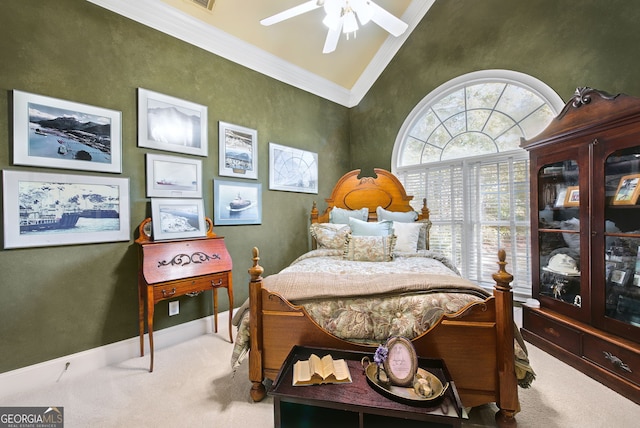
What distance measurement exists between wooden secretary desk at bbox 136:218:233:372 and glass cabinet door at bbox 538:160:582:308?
2.95 meters

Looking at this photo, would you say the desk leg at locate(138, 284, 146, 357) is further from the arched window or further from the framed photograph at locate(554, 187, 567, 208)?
the framed photograph at locate(554, 187, 567, 208)

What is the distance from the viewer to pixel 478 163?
342 centimetres

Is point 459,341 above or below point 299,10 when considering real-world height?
below

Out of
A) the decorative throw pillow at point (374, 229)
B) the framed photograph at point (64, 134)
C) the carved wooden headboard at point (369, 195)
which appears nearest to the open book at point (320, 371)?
the decorative throw pillow at point (374, 229)

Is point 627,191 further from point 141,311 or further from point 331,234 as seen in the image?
point 141,311

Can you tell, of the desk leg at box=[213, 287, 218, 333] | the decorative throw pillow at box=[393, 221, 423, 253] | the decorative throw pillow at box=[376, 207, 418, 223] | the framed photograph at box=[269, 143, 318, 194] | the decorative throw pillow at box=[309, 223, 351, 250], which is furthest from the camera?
the framed photograph at box=[269, 143, 318, 194]

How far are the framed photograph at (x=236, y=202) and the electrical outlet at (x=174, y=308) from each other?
2.88 ft

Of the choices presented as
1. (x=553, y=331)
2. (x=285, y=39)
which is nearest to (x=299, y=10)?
(x=285, y=39)

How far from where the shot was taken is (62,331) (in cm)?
217

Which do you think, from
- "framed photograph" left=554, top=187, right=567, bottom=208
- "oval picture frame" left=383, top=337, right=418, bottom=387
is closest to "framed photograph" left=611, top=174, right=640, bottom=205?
"framed photograph" left=554, top=187, right=567, bottom=208

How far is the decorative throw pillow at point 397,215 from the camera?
348cm

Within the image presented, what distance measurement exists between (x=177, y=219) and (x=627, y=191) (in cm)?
360

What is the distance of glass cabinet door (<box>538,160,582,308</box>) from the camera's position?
233 cm

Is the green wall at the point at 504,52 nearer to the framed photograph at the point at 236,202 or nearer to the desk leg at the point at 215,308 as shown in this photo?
the framed photograph at the point at 236,202
